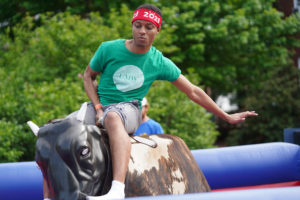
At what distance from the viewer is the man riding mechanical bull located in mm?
2184

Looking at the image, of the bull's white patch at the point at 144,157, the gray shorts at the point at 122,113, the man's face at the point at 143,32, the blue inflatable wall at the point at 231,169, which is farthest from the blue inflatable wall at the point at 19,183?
the man's face at the point at 143,32

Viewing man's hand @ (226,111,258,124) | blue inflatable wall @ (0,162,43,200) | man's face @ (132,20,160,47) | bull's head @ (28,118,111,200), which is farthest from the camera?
blue inflatable wall @ (0,162,43,200)

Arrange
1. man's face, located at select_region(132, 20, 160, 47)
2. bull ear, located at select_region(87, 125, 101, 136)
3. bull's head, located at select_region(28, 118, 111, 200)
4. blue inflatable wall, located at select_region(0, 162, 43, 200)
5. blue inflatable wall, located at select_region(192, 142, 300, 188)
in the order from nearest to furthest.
Answer: bull's head, located at select_region(28, 118, 111, 200), bull ear, located at select_region(87, 125, 101, 136), man's face, located at select_region(132, 20, 160, 47), blue inflatable wall, located at select_region(0, 162, 43, 200), blue inflatable wall, located at select_region(192, 142, 300, 188)

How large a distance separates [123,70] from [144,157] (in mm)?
615

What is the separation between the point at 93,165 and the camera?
7.34 ft

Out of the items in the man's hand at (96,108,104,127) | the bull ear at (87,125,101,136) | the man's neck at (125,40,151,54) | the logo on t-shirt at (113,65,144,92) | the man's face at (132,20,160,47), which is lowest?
the bull ear at (87,125,101,136)

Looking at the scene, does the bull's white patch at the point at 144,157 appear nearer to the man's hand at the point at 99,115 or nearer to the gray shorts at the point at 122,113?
the gray shorts at the point at 122,113

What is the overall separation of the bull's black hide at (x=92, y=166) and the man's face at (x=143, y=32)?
2.20 ft

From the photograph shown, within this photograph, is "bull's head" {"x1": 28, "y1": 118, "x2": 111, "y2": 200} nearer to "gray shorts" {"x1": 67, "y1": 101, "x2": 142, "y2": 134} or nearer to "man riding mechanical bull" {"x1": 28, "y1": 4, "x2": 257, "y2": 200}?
"man riding mechanical bull" {"x1": 28, "y1": 4, "x2": 257, "y2": 200}

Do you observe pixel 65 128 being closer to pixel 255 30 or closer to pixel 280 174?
pixel 280 174

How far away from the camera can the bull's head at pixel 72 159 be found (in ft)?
6.97

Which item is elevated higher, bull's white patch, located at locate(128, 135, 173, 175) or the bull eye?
the bull eye

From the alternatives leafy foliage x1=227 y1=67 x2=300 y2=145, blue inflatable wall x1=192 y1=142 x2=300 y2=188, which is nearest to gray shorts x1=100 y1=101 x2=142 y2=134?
blue inflatable wall x1=192 y1=142 x2=300 y2=188

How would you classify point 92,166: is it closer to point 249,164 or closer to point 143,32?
point 143,32
